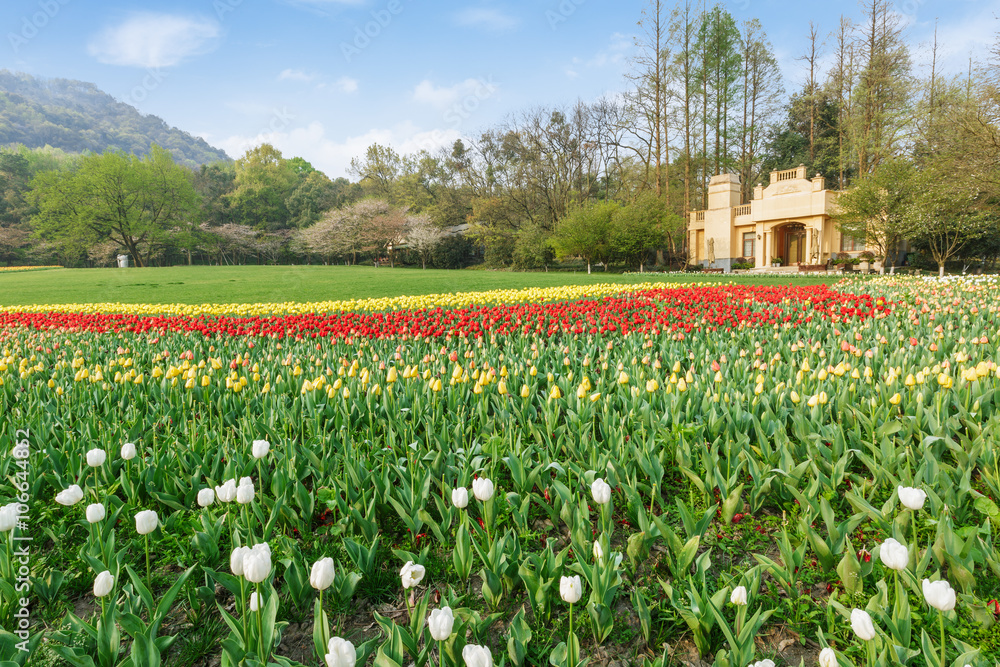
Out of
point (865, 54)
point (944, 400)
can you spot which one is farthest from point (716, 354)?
point (865, 54)

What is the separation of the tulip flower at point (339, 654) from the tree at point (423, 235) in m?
38.0

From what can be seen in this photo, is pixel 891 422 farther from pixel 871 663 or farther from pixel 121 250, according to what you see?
pixel 121 250

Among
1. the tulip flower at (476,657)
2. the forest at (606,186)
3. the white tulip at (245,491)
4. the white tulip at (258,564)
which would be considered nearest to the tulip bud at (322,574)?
the white tulip at (258,564)

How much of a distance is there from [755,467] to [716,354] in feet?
7.88

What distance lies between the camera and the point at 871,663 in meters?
1.34

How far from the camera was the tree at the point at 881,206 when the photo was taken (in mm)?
21453

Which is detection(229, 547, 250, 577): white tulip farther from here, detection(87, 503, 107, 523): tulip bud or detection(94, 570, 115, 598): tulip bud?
detection(87, 503, 107, 523): tulip bud

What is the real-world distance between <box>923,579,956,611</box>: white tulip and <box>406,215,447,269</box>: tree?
38128mm

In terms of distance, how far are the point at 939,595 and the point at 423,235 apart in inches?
1517

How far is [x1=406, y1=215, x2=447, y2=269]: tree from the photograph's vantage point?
38344 mm

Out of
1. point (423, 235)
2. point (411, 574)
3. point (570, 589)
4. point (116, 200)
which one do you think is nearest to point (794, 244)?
point (423, 235)

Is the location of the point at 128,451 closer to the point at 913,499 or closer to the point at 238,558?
the point at 238,558

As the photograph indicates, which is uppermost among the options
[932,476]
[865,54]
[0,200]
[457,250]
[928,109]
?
[865,54]

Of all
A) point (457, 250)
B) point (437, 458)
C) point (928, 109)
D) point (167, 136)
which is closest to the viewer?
point (437, 458)
